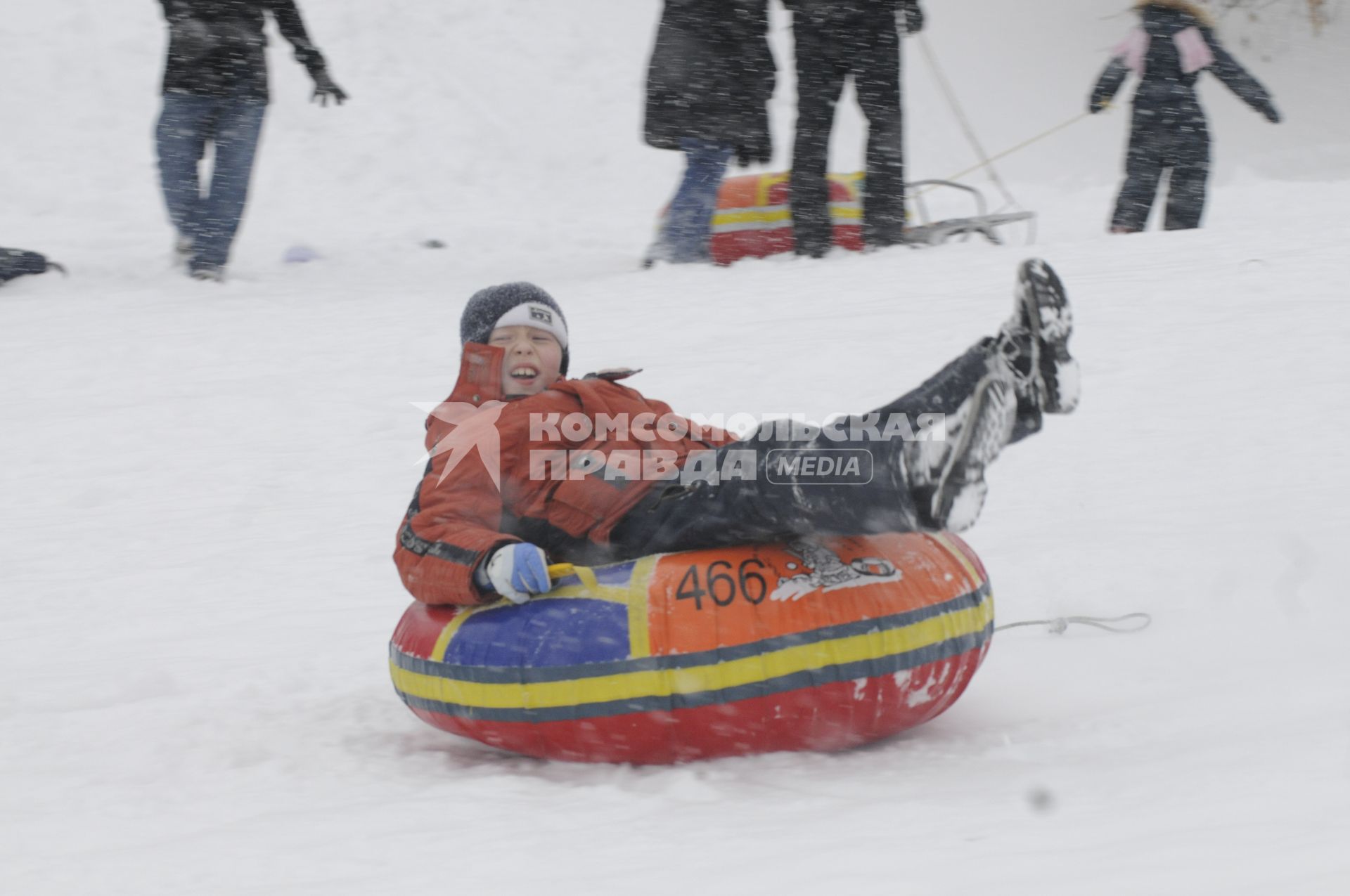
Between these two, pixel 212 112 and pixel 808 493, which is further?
pixel 212 112

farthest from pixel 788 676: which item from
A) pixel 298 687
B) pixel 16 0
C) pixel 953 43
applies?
pixel 953 43

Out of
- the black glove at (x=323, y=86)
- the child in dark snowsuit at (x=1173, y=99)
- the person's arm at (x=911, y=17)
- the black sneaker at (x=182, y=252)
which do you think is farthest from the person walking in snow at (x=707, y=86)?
the black sneaker at (x=182, y=252)

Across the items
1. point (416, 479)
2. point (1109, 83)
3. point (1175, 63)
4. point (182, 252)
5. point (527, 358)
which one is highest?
point (1175, 63)

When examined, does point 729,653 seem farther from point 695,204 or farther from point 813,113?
point 695,204

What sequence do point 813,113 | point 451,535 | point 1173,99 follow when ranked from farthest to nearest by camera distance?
point 1173,99 < point 813,113 < point 451,535

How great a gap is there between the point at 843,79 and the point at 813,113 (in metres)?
0.24

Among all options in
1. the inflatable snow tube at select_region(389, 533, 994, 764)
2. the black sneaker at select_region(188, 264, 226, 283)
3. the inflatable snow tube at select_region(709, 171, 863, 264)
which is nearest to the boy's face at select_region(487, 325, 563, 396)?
the inflatable snow tube at select_region(389, 533, 994, 764)

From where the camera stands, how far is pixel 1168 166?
21.0ft

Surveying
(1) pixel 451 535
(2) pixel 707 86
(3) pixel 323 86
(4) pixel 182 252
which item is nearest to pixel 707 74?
(2) pixel 707 86

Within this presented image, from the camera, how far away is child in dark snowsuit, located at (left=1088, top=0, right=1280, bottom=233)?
630 cm

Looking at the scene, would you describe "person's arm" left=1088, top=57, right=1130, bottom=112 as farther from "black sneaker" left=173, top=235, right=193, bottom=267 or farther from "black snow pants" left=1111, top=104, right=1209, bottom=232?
"black sneaker" left=173, top=235, right=193, bottom=267

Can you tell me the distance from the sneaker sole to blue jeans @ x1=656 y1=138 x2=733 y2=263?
402 cm

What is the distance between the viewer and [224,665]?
3.27m

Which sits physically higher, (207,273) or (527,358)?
(527,358)
